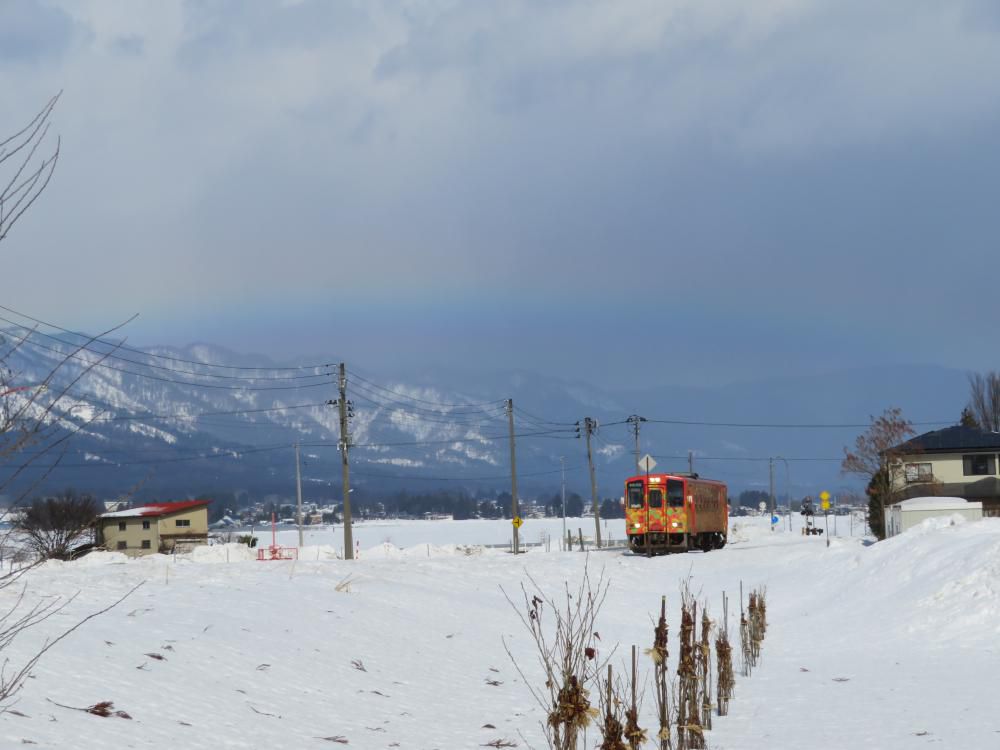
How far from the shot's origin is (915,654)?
67.7 feet

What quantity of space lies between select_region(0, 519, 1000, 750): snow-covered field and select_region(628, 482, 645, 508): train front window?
19.7 metres

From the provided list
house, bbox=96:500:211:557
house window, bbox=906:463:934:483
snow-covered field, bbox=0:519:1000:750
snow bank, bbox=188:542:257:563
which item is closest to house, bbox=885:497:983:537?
snow-covered field, bbox=0:519:1000:750

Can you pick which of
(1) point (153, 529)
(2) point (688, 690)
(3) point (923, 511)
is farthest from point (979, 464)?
(2) point (688, 690)

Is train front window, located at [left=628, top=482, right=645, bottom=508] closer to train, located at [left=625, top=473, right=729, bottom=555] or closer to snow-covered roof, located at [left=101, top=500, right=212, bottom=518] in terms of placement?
train, located at [left=625, top=473, right=729, bottom=555]

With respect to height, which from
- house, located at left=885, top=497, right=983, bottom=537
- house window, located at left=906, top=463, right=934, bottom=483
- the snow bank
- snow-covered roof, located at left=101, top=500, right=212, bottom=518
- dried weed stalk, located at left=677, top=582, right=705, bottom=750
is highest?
house window, located at left=906, top=463, right=934, bottom=483

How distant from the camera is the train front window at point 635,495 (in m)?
51.0

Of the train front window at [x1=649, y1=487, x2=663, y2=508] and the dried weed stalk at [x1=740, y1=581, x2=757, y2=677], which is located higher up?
the train front window at [x1=649, y1=487, x2=663, y2=508]

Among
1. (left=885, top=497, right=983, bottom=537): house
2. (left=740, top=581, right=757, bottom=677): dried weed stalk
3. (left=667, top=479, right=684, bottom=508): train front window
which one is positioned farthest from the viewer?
(left=667, top=479, right=684, bottom=508): train front window

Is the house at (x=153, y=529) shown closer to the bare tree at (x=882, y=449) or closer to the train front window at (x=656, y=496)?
the train front window at (x=656, y=496)

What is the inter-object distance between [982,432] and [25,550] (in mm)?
71957

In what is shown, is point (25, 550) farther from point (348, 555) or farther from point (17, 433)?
point (348, 555)

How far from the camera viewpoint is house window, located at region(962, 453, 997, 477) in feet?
226

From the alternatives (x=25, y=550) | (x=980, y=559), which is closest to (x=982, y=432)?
(x=980, y=559)

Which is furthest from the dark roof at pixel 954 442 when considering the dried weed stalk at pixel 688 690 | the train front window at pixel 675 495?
the dried weed stalk at pixel 688 690
